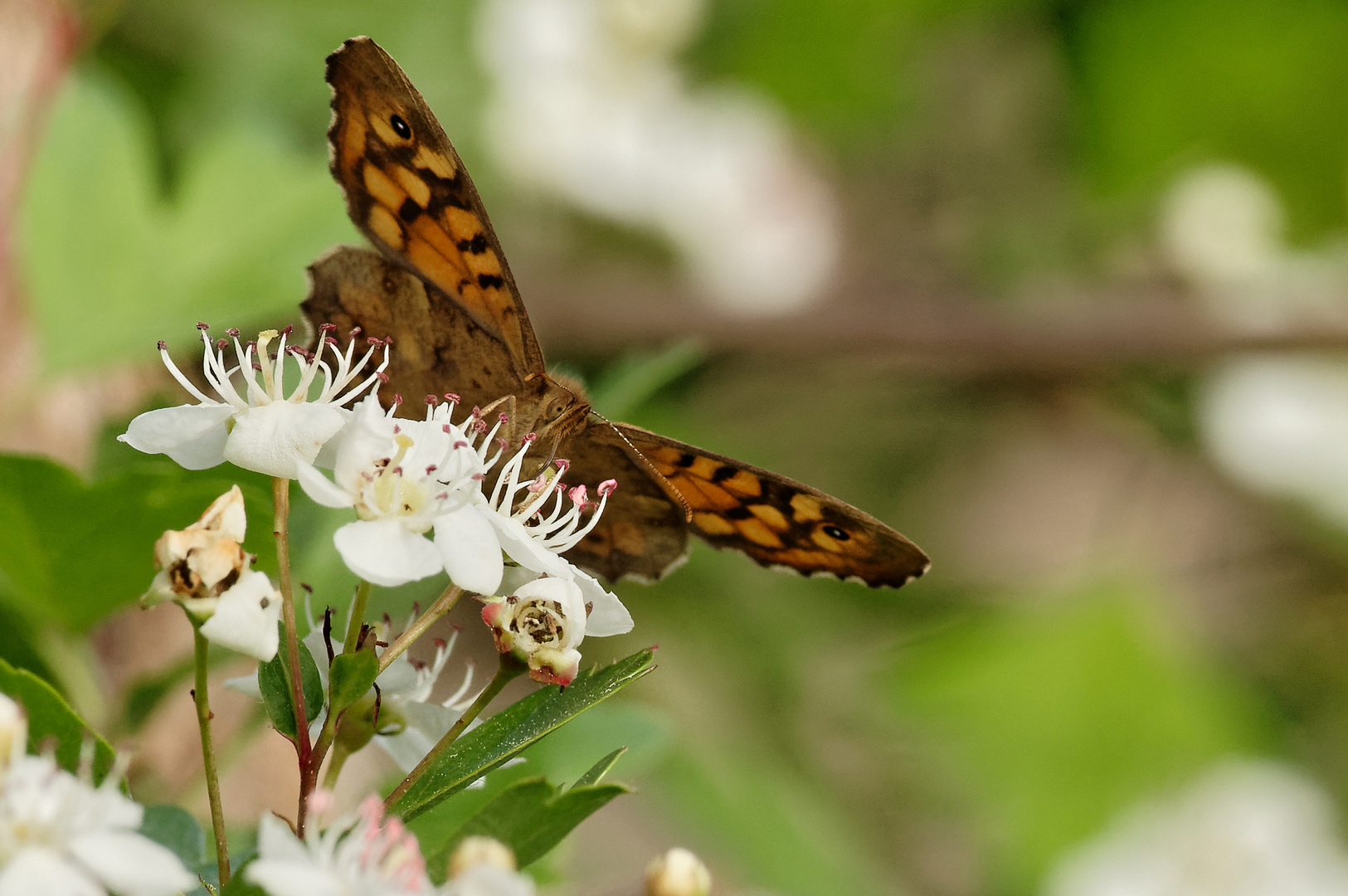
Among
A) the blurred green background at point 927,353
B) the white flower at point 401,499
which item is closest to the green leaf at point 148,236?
the blurred green background at point 927,353

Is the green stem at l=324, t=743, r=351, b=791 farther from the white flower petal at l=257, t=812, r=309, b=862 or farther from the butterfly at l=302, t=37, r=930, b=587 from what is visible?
the butterfly at l=302, t=37, r=930, b=587

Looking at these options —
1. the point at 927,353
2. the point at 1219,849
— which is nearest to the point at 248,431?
the point at 927,353

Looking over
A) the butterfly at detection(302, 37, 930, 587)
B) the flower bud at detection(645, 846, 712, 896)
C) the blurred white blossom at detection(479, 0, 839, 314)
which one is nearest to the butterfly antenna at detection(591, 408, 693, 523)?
the butterfly at detection(302, 37, 930, 587)

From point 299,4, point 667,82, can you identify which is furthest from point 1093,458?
point 299,4

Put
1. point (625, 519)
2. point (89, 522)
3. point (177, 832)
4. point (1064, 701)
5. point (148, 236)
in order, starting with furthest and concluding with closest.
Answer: point (1064, 701), point (148, 236), point (625, 519), point (89, 522), point (177, 832)

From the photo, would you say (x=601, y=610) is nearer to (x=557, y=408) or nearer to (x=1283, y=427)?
(x=557, y=408)

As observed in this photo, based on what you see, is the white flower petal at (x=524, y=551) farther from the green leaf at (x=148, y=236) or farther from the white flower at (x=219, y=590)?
the green leaf at (x=148, y=236)
